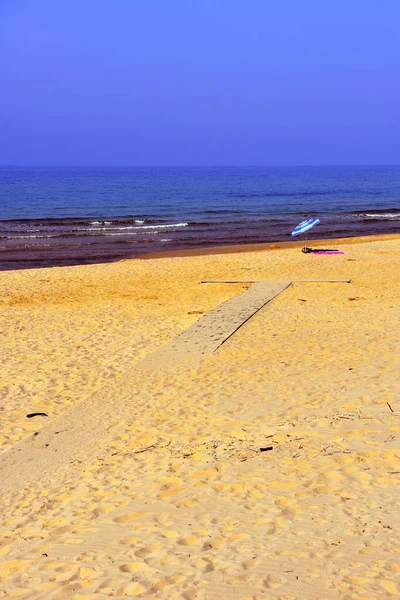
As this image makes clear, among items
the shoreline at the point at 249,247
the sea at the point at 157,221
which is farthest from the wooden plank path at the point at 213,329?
the sea at the point at 157,221

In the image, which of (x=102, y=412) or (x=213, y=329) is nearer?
(x=102, y=412)

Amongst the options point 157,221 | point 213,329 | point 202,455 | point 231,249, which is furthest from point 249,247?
point 202,455

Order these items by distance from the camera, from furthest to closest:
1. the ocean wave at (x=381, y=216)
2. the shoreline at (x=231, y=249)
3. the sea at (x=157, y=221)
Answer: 1. the ocean wave at (x=381, y=216)
2. the sea at (x=157, y=221)
3. the shoreline at (x=231, y=249)

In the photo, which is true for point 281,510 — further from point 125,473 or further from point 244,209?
point 244,209

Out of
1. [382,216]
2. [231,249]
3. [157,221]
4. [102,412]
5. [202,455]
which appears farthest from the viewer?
[382,216]

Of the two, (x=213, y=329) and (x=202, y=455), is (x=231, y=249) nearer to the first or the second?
(x=213, y=329)

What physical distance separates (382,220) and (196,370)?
35.6 metres

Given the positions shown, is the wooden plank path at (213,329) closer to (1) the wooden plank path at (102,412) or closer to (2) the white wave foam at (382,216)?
(1) the wooden plank path at (102,412)

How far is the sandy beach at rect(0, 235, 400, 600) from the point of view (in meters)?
4.46

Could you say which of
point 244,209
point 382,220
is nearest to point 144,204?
point 244,209

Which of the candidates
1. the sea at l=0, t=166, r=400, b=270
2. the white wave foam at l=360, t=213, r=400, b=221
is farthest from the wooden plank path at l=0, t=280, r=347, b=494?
the white wave foam at l=360, t=213, r=400, b=221

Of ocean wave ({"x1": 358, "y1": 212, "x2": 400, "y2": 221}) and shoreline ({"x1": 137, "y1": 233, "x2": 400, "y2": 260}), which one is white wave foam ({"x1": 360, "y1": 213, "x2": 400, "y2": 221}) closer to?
ocean wave ({"x1": 358, "y1": 212, "x2": 400, "y2": 221})

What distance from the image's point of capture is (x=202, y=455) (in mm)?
6520

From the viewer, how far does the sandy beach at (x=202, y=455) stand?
446 centimetres
